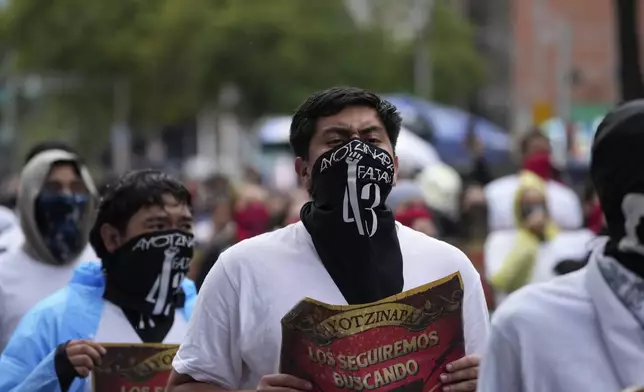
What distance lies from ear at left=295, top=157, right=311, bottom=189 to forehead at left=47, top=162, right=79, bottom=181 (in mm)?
2993

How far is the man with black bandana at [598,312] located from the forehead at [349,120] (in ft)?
3.38

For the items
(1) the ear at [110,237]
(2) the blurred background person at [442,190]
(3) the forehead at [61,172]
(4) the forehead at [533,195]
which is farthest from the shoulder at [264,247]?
(2) the blurred background person at [442,190]

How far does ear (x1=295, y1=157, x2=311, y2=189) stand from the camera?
3857 millimetres

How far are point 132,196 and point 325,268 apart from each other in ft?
5.31

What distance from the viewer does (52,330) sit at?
4.97m

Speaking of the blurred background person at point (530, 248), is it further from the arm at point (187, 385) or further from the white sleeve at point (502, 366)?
the white sleeve at point (502, 366)

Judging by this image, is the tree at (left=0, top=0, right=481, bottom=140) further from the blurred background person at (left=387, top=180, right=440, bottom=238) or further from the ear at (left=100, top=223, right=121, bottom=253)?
the ear at (left=100, top=223, right=121, bottom=253)

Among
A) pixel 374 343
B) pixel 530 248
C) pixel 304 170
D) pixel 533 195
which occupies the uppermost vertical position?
pixel 304 170

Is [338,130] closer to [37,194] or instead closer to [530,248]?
[37,194]

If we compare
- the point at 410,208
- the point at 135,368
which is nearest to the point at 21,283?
the point at 135,368

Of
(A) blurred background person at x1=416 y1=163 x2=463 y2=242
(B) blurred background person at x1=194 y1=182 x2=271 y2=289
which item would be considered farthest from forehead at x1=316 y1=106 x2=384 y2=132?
(A) blurred background person at x1=416 y1=163 x2=463 y2=242

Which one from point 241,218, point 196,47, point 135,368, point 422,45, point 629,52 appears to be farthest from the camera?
point 422,45

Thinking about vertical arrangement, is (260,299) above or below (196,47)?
above

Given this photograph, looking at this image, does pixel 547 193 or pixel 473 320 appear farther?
pixel 547 193
